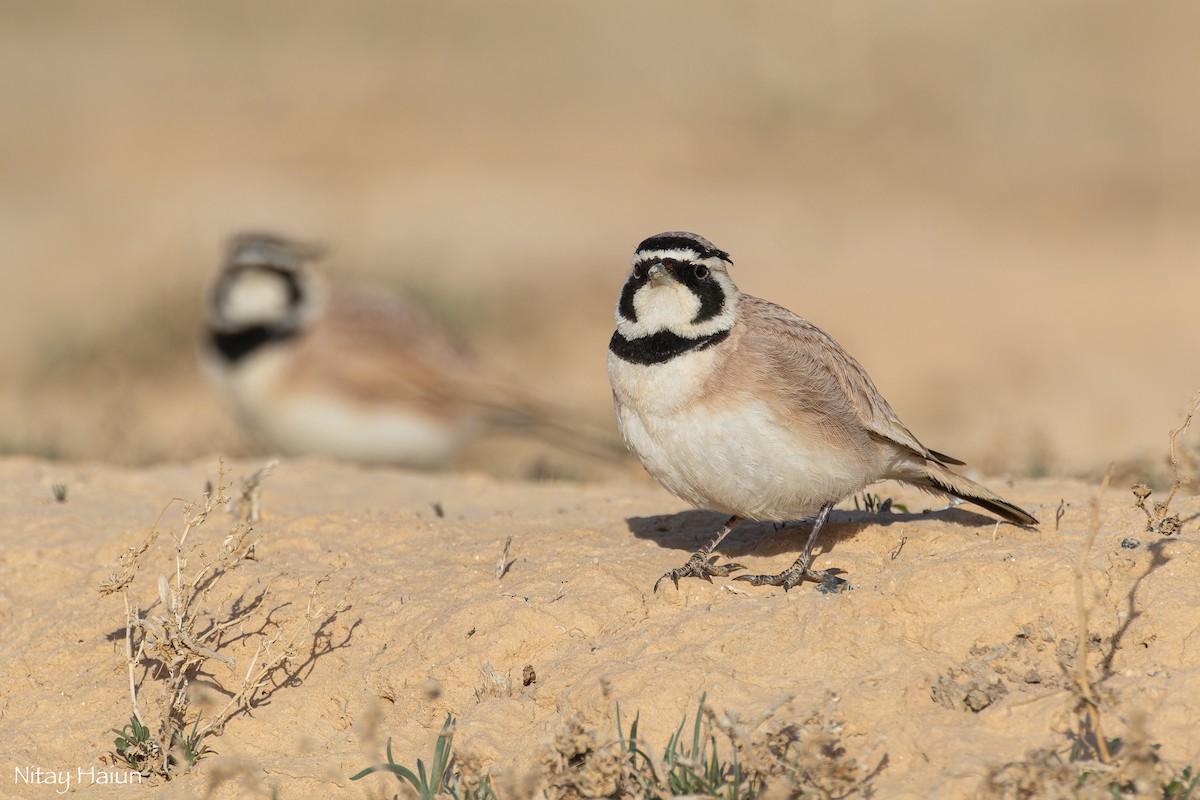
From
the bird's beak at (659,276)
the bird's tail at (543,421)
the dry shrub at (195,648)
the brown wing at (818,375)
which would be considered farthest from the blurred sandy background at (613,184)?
the dry shrub at (195,648)

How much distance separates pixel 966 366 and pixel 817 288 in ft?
8.45

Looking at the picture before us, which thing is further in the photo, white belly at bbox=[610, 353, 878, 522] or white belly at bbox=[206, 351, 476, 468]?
white belly at bbox=[206, 351, 476, 468]

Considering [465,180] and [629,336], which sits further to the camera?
[465,180]

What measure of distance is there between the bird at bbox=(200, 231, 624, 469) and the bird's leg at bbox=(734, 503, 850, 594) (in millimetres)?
4649

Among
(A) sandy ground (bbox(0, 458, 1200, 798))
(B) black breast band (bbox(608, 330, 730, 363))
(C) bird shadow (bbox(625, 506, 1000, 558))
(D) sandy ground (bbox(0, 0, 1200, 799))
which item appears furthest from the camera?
(C) bird shadow (bbox(625, 506, 1000, 558))

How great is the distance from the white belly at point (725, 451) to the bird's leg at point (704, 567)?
0.63 ft

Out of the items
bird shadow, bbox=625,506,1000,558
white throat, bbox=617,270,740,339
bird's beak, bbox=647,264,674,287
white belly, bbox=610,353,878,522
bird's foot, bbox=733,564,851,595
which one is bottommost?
bird's foot, bbox=733,564,851,595

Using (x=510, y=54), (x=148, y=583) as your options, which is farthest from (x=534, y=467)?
(x=510, y=54)

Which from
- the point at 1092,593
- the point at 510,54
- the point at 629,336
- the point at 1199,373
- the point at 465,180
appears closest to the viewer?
the point at 1092,593

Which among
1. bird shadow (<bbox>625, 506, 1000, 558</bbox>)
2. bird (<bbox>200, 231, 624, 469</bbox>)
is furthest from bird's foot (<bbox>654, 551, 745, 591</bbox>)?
bird (<bbox>200, 231, 624, 469</bbox>)

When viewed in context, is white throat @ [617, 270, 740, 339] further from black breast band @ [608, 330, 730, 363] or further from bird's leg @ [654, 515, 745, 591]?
bird's leg @ [654, 515, 745, 591]

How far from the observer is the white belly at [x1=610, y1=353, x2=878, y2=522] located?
4.61 meters

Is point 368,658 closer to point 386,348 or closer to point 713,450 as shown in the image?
point 713,450

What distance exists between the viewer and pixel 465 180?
847 inches
